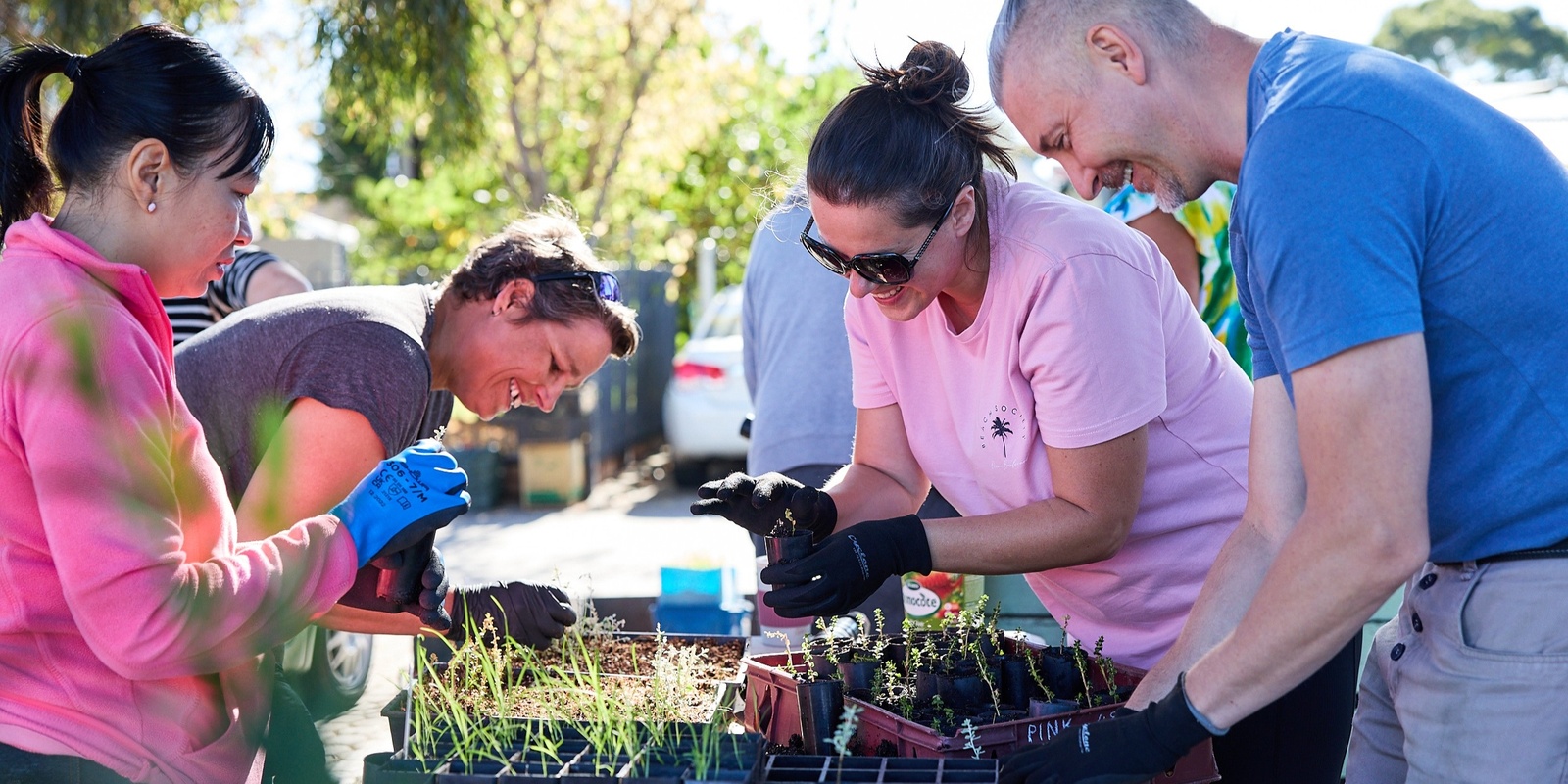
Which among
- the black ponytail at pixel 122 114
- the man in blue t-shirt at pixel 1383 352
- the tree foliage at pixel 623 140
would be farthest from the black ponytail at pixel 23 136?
the tree foliage at pixel 623 140

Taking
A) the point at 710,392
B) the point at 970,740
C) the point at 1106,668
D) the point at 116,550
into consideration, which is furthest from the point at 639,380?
the point at 116,550

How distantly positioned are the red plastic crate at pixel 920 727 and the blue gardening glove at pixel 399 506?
22.0 inches

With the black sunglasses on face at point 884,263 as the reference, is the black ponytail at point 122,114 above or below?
above

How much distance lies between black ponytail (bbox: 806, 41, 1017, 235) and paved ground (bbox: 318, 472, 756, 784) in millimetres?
3518

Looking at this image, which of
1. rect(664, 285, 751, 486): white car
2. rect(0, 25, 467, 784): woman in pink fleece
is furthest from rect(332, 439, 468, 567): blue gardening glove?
rect(664, 285, 751, 486): white car

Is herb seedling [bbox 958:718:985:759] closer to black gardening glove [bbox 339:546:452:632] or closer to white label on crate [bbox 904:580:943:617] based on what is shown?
black gardening glove [bbox 339:546:452:632]

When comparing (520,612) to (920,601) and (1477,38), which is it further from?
(1477,38)

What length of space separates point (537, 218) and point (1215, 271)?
186cm

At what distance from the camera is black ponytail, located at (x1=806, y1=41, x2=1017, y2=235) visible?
2.07 meters

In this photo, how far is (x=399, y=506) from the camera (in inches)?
67.4

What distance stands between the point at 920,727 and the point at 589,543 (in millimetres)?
6319

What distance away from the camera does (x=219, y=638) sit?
60.9 inches

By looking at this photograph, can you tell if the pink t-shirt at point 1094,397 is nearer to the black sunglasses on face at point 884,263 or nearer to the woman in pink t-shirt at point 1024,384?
the woman in pink t-shirt at point 1024,384

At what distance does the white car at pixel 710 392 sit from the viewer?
936 centimetres
